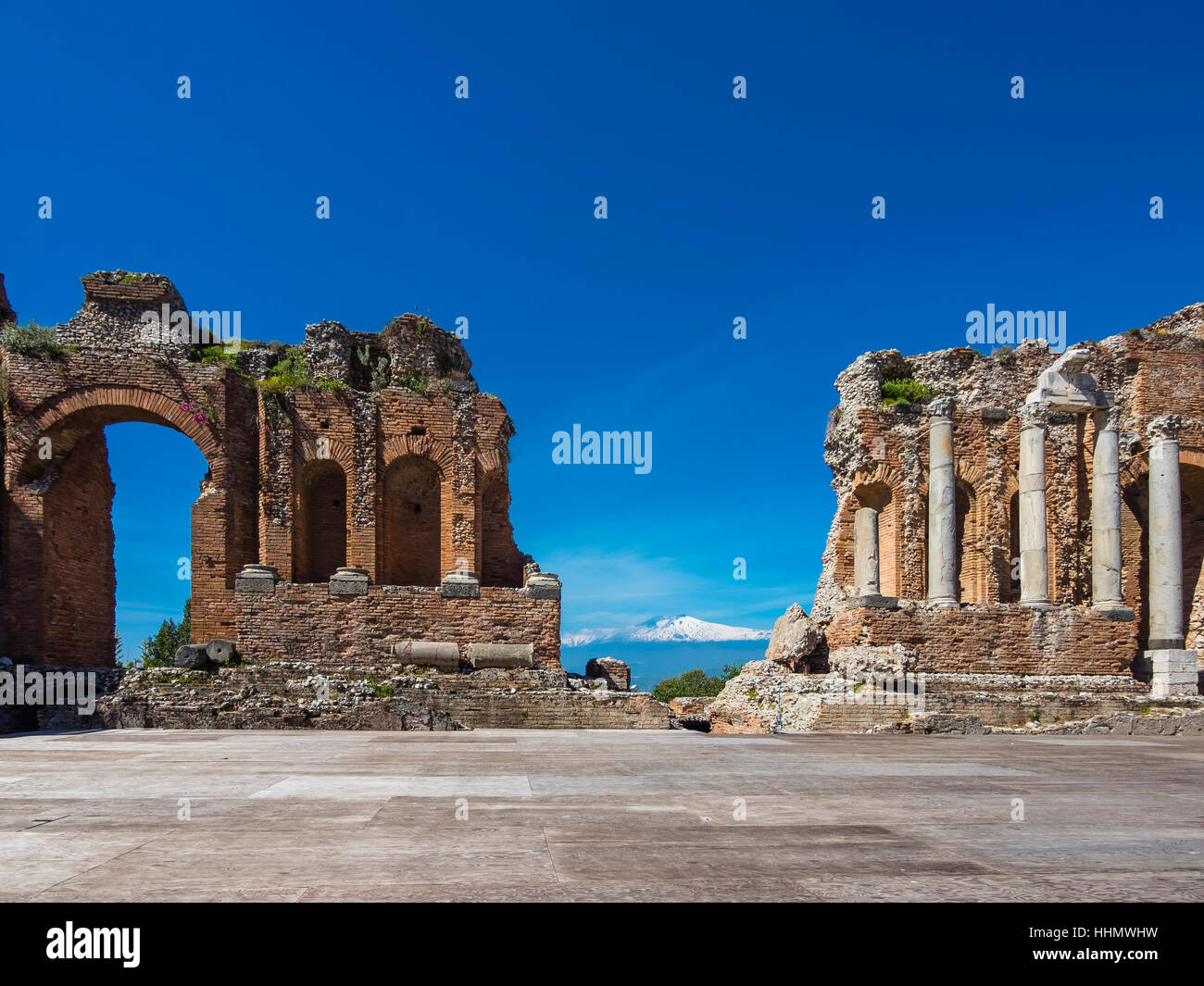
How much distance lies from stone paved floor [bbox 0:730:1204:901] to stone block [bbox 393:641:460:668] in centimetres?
759

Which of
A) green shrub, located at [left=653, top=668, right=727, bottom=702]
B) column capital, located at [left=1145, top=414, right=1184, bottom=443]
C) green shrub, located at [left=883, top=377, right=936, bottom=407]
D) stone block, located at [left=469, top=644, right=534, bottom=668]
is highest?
green shrub, located at [left=883, top=377, right=936, bottom=407]

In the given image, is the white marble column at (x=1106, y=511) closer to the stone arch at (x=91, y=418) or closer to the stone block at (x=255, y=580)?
the stone block at (x=255, y=580)

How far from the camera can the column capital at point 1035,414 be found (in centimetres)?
2222

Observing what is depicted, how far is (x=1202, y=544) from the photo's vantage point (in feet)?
84.9

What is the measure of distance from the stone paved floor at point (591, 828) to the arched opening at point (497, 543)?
41.8 ft

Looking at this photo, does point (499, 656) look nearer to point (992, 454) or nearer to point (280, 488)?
point (280, 488)

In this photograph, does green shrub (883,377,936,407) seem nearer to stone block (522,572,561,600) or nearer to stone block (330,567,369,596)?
stone block (522,572,561,600)

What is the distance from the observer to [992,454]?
24188 millimetres

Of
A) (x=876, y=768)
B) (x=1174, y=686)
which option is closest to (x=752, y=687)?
(x=1174, y=686)

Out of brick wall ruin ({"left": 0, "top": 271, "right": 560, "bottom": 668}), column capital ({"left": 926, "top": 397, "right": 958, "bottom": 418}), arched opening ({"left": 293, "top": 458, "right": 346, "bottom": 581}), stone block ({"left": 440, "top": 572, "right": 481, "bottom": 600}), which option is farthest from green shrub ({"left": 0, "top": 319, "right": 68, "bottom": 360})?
column capital ({"left": 926, "top": 397, "right": 958, "bottom": 418})

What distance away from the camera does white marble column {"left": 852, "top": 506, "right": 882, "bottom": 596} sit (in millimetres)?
23109

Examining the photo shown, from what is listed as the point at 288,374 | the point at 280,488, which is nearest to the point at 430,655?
the point at 280,488

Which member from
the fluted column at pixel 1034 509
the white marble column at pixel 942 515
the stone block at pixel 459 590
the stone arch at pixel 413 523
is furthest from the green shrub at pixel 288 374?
the fluted column at pixel 1034 509
